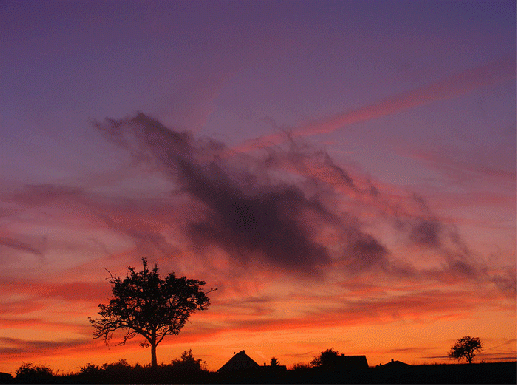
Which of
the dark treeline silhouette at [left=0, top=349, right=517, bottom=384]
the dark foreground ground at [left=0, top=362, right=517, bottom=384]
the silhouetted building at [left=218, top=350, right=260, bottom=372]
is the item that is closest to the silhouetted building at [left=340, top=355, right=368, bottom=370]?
the silhouetted building at [left=218, top=350, right=260, bottom=372]

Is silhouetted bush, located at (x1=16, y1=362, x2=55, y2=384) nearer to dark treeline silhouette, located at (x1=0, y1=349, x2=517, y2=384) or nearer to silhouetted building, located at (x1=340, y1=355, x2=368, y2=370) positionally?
dark treeline silhouette, located at (x1=0, y1=349, x2=517, y2=384)

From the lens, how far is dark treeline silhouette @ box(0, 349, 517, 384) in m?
43.4

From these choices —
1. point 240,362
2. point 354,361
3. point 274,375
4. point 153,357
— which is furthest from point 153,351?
point 240,362

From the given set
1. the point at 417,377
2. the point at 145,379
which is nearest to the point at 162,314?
the point at 145,379

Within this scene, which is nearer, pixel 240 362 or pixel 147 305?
pixel 147 305

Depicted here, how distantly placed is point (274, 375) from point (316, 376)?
4.08 m

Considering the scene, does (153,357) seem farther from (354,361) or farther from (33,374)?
(354,361)

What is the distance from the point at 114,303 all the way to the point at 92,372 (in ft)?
43.3

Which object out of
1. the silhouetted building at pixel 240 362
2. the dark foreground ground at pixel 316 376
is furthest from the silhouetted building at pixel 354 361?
the dark foreground ground at pixel 316 376

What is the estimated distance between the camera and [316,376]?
168 feet

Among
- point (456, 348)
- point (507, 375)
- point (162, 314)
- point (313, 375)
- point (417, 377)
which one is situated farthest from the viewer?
point (456, 348)

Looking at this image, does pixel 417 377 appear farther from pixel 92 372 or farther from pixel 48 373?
pixel 48 373

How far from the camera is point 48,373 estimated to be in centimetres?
5716

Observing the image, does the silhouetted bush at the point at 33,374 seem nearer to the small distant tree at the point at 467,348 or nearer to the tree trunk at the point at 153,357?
the tree trunk at the point at 153,357
